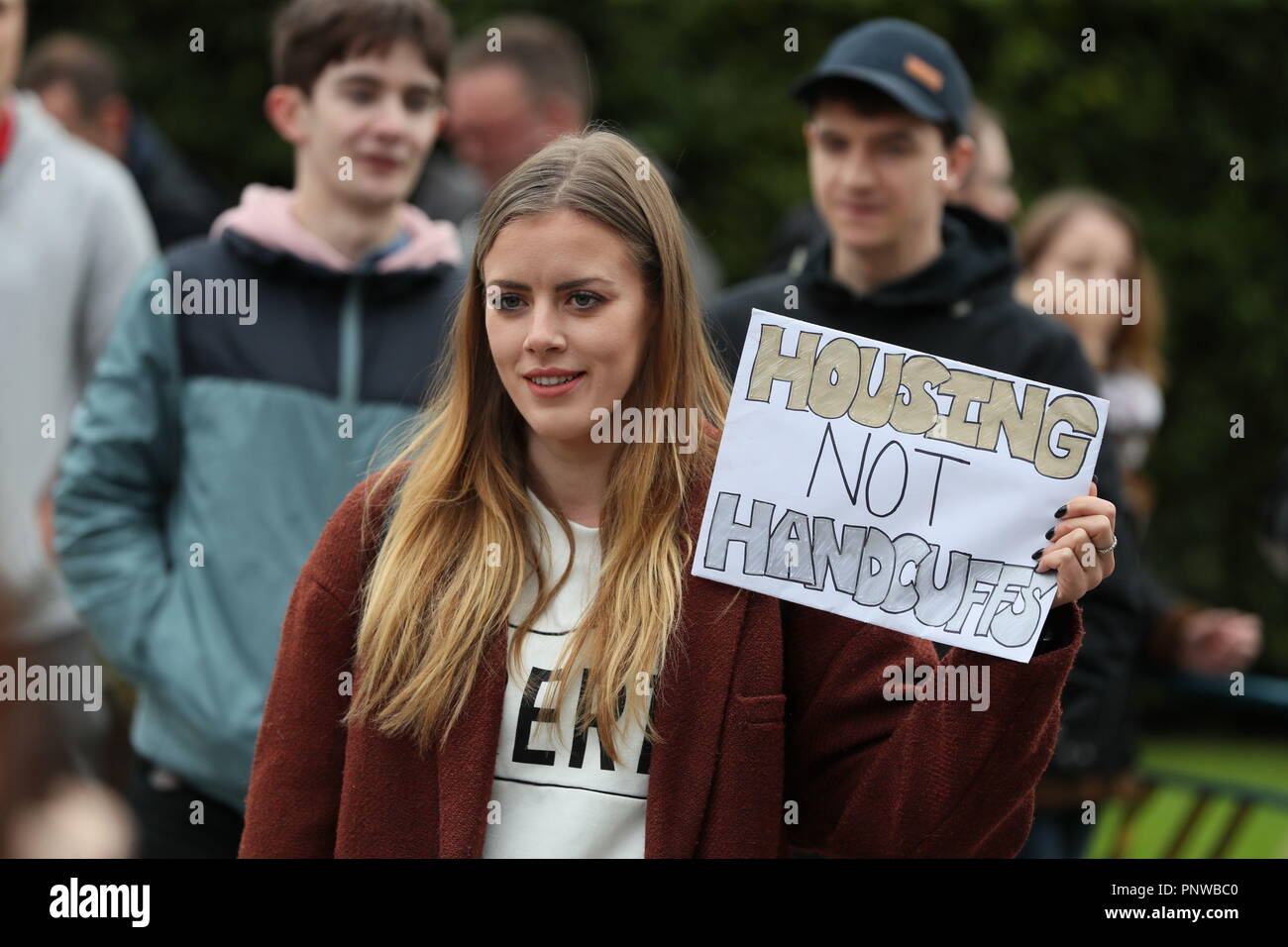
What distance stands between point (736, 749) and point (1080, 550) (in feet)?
1.86

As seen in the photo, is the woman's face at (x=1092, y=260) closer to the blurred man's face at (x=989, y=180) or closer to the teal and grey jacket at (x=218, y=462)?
the blurred man's face at (x=989, y=180)

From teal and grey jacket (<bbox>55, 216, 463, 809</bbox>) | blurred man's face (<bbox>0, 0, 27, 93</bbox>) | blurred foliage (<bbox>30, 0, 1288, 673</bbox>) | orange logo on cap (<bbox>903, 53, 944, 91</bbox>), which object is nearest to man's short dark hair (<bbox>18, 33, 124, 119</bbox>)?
blurred man's face (<bbox>0, 0, 27, 93</bbox>)

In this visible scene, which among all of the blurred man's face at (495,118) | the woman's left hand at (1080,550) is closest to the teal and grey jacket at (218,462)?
the woman's left hand at (1080,550)

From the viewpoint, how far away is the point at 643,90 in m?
8.90

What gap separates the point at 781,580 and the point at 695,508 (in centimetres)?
19

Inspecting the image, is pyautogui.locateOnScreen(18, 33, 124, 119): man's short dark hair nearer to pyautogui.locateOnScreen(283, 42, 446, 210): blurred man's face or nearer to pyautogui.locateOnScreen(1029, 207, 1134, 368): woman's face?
pyautogui.locateOnScreen(283, 42, 446, 210): blurred man's face

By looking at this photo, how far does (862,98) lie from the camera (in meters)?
3.89

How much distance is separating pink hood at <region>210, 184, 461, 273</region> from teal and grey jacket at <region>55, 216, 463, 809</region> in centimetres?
3

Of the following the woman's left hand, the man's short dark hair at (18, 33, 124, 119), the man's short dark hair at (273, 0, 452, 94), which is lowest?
the woman's left hand

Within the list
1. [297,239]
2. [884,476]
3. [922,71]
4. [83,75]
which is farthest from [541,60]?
[884,476]

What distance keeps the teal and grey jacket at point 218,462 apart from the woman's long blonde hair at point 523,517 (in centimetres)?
82

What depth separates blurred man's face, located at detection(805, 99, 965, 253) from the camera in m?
3.79

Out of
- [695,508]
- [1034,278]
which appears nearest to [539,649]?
[695,508]

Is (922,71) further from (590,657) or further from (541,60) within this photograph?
(541,60)
